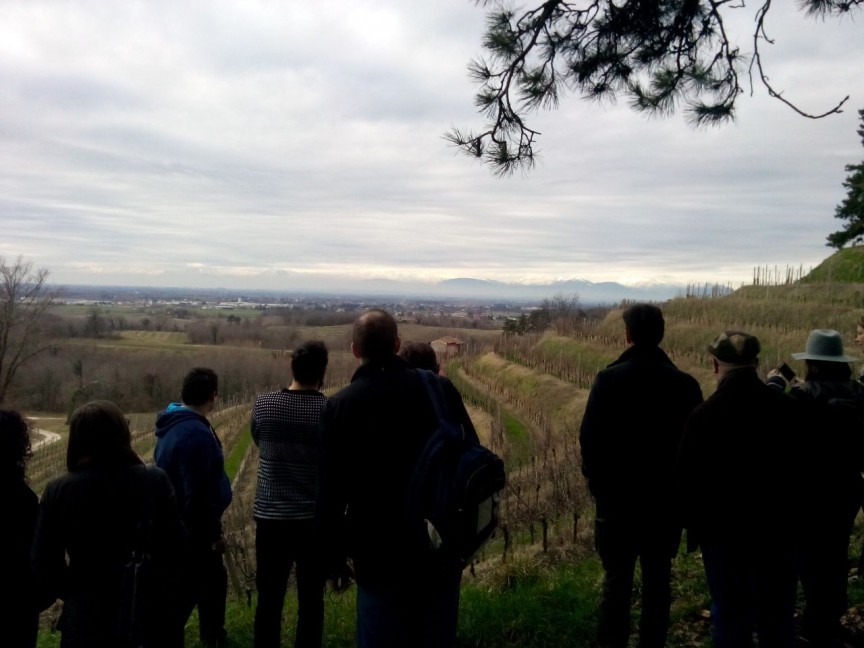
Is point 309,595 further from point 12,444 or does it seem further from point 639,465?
point 639,465

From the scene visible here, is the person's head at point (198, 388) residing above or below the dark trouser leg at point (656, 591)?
above

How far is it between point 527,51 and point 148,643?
14.2ft

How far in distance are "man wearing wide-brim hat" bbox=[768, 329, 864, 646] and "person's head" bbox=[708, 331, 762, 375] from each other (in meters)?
0.48

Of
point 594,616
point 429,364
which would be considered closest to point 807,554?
point 594,616

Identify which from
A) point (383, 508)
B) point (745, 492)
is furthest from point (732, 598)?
point (383, 508)

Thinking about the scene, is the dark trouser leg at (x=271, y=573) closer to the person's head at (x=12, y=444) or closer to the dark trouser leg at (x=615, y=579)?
the person's head at (x=12, y=444)

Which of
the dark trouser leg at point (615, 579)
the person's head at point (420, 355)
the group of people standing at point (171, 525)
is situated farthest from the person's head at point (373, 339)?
the dark trouser leg at point (615, 579)

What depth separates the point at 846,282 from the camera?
18703mm

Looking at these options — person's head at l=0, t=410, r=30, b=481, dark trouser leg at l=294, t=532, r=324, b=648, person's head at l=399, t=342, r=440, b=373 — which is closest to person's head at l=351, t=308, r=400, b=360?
person's head at l=399, t=342, r=440, b=373

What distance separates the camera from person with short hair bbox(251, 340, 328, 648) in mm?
3359

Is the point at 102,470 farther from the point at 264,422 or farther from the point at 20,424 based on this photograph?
the point at 264,422

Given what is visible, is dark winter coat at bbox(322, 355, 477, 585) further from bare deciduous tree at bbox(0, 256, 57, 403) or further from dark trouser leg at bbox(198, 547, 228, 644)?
bare deciduous tree at bbox(0, 256, 57, 403)

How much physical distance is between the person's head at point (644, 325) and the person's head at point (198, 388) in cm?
214

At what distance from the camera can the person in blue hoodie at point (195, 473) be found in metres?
3.41
